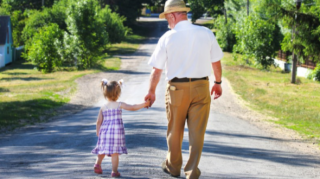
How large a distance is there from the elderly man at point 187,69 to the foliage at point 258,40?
2539 cm

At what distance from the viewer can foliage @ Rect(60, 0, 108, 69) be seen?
28.8 m

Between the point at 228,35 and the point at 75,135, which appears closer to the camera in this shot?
the point at 75,135

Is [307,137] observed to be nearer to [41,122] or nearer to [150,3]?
[41,122]

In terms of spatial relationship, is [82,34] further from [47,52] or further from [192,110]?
[192,110]

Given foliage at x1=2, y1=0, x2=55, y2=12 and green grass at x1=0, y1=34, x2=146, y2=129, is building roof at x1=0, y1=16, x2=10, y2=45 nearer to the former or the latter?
foliage at x1=2, y1=0, x2=55, y2=12

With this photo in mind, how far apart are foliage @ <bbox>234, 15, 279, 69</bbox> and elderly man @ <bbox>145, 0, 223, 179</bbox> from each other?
25387 mm

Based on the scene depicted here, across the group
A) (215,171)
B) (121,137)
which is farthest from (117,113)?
(215,171)

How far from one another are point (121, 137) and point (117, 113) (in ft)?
1.01

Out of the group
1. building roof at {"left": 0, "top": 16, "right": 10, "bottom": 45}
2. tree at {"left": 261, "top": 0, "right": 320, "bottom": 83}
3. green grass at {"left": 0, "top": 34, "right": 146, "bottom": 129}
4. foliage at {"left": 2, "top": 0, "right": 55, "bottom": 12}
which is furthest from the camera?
foliage at {"left": 2, "top": 0, "right": 55, "bottom": 12}

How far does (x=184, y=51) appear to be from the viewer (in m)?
5.43

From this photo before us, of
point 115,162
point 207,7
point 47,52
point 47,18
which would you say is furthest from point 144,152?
point 207,7

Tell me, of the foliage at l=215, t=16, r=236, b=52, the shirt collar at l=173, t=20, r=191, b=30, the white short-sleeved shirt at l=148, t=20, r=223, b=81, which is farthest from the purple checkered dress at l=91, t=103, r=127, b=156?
the foliage at l=215, t=16, r=236, b=52

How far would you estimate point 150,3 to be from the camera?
70000mm

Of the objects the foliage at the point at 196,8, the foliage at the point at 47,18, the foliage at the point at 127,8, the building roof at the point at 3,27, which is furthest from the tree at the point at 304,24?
the foliage at the point at 127,8
